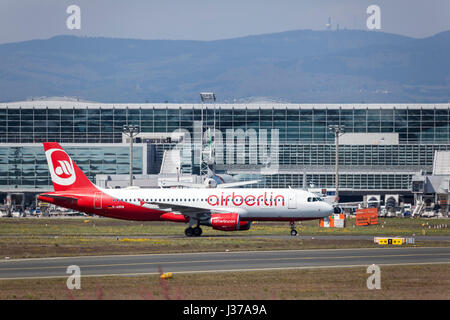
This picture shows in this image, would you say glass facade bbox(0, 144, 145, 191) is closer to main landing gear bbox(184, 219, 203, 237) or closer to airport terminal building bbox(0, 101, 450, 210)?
airport terminal building bbox(0, 101, 450, 210)

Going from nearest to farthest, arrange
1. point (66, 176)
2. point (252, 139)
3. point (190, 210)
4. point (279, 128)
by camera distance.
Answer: point (190, 210) < point (66, 176) < point (252, 139) < point (279, 128)

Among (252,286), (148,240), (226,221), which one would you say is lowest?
(148,240)

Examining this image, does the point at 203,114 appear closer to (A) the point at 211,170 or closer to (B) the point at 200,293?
(A) the point at 211,170

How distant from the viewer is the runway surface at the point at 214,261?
132 feet

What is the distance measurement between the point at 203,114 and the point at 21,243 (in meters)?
119

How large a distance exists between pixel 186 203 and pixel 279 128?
351ft

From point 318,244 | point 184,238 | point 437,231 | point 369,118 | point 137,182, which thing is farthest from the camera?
point 369,118

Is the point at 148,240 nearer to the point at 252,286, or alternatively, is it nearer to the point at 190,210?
the point at 190,210

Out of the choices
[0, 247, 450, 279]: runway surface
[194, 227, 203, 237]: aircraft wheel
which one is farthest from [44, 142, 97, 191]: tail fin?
[0, 247, 450, 279]: runway surface

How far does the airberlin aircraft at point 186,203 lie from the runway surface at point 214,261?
1451cm

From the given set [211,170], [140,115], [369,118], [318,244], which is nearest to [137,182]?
[211,170]

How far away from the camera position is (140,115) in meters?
176

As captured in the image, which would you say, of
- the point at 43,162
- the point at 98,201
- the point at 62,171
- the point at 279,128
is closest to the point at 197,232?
the point at 98,201

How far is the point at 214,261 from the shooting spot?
4522 centimetres
